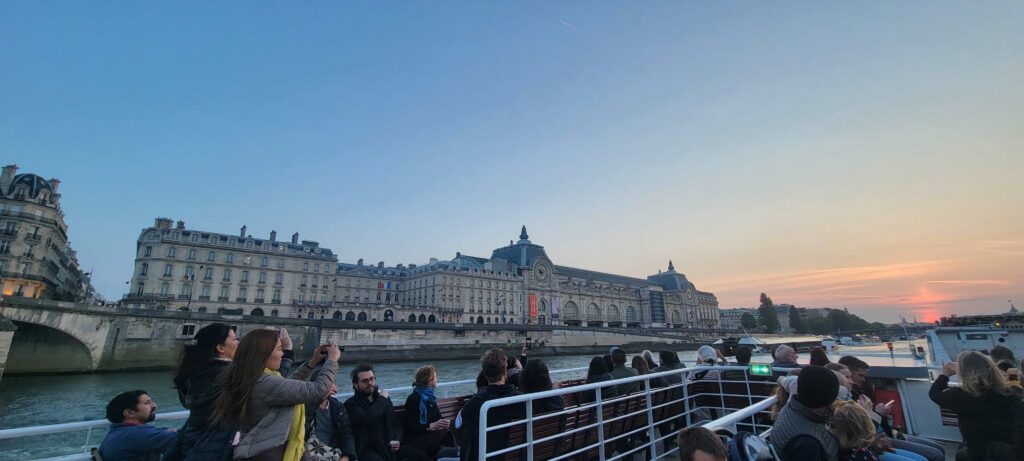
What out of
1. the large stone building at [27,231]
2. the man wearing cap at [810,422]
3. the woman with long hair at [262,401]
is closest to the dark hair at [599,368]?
the man wearing cap at [810,422]

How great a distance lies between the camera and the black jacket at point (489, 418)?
359 cm

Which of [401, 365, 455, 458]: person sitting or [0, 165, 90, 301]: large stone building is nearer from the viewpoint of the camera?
[401, 365, 455, 458]: person sitting

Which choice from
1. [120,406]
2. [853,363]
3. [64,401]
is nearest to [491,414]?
[120,406]

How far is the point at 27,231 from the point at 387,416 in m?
58.4

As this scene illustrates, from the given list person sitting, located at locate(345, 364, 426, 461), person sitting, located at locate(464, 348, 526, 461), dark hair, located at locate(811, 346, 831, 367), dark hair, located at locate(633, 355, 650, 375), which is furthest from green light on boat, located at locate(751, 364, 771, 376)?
person sitting, located at locate(345, 364, 426, 461)

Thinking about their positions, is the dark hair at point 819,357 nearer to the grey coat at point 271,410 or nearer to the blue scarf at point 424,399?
the blue scarf at point 424,399

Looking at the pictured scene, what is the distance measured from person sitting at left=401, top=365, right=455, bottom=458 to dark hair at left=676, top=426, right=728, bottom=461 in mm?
2861

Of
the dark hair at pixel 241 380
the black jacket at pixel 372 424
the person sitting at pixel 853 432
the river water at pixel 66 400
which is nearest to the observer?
the dark hair at pixel 241 380

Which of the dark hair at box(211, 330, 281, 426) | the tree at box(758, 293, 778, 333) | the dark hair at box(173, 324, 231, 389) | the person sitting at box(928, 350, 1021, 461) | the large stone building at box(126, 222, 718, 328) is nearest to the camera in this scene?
the dark hair at box(211, 330, 281, 426)

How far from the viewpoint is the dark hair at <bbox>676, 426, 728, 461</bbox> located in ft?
7.06

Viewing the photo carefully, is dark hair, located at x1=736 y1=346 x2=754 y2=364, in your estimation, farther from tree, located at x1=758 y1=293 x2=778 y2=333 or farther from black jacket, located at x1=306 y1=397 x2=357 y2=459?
tree, located at x1=758 y1=293 x2=778 y2=333

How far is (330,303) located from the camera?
6209 cm

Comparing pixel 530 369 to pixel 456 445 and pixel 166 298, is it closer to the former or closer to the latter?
pixel 456 445

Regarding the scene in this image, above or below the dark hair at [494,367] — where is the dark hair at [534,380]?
below
